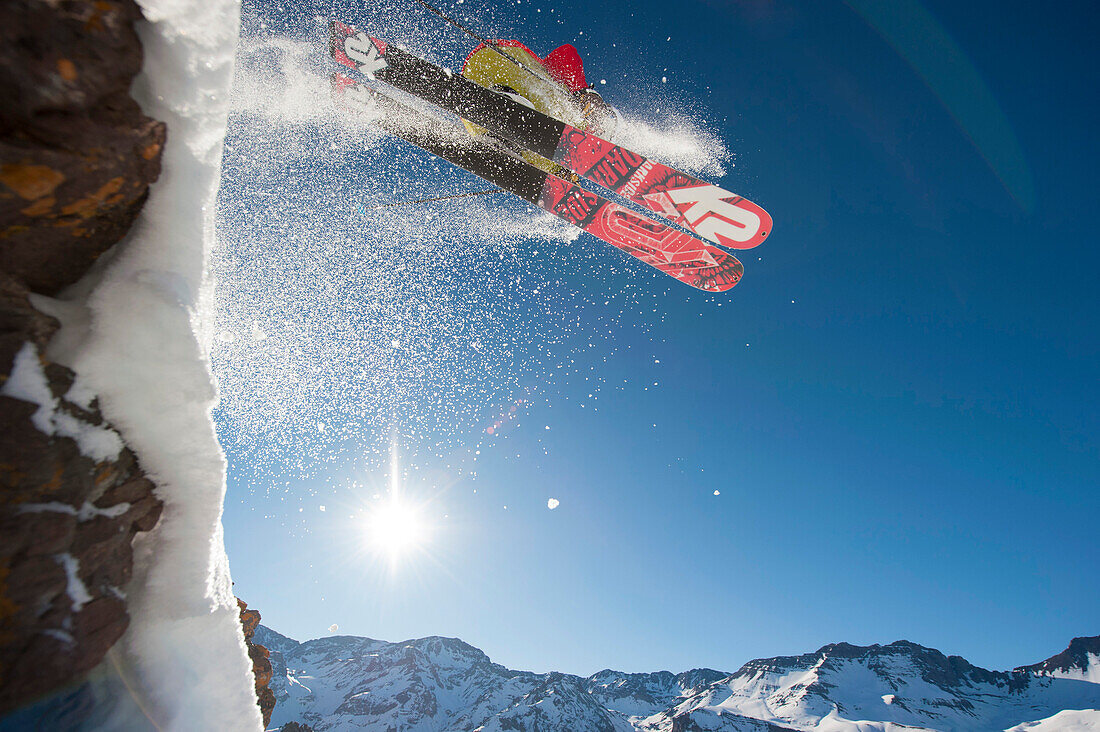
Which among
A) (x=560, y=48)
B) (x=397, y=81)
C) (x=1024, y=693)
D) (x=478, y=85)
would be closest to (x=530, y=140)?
(x=478, y=85)

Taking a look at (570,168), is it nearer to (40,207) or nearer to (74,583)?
(40,207)

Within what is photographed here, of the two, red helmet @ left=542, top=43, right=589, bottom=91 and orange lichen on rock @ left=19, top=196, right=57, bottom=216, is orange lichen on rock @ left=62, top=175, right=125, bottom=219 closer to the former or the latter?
orange lichen on rock @ left=19, top=196, right=57, bottom=216

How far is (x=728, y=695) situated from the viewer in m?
179

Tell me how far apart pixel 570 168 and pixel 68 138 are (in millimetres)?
6864

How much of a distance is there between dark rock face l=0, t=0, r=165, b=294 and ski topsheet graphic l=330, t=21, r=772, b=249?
19.0ft

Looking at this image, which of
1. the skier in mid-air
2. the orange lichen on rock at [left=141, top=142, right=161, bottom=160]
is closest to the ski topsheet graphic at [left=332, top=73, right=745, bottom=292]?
the skier in mid-air

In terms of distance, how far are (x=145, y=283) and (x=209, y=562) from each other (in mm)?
1198

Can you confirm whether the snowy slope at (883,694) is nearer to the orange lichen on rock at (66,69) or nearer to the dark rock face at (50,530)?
the dark rock face at (50,530)

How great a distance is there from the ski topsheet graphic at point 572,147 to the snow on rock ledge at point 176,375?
17.8 ft

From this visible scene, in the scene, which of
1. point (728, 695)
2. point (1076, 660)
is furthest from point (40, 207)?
point (1076, 660)

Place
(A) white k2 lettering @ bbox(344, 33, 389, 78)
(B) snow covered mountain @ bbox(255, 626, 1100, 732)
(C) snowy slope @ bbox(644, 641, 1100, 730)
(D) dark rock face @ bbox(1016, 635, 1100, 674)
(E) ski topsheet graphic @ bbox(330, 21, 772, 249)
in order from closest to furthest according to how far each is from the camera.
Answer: (E) ski topsheet graphic @ bbox(330, 21, 772, 249) → (A) white k2 lettering @ bbox(344, 33, 389, 78) → (B) snow covered mountain @ bbox(255, 626, 1100, 732) → (C) snowy slope @ bbox(644, 641, 1100, 730) → (D) dark rock face @ bbox(1016, 635, 1100, 674)

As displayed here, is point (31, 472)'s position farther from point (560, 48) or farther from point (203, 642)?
point (560, 48)

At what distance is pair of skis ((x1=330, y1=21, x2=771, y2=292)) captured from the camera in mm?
6844

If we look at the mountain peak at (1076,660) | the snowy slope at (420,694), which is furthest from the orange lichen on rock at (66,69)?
the mountain peak at (1076,660)
